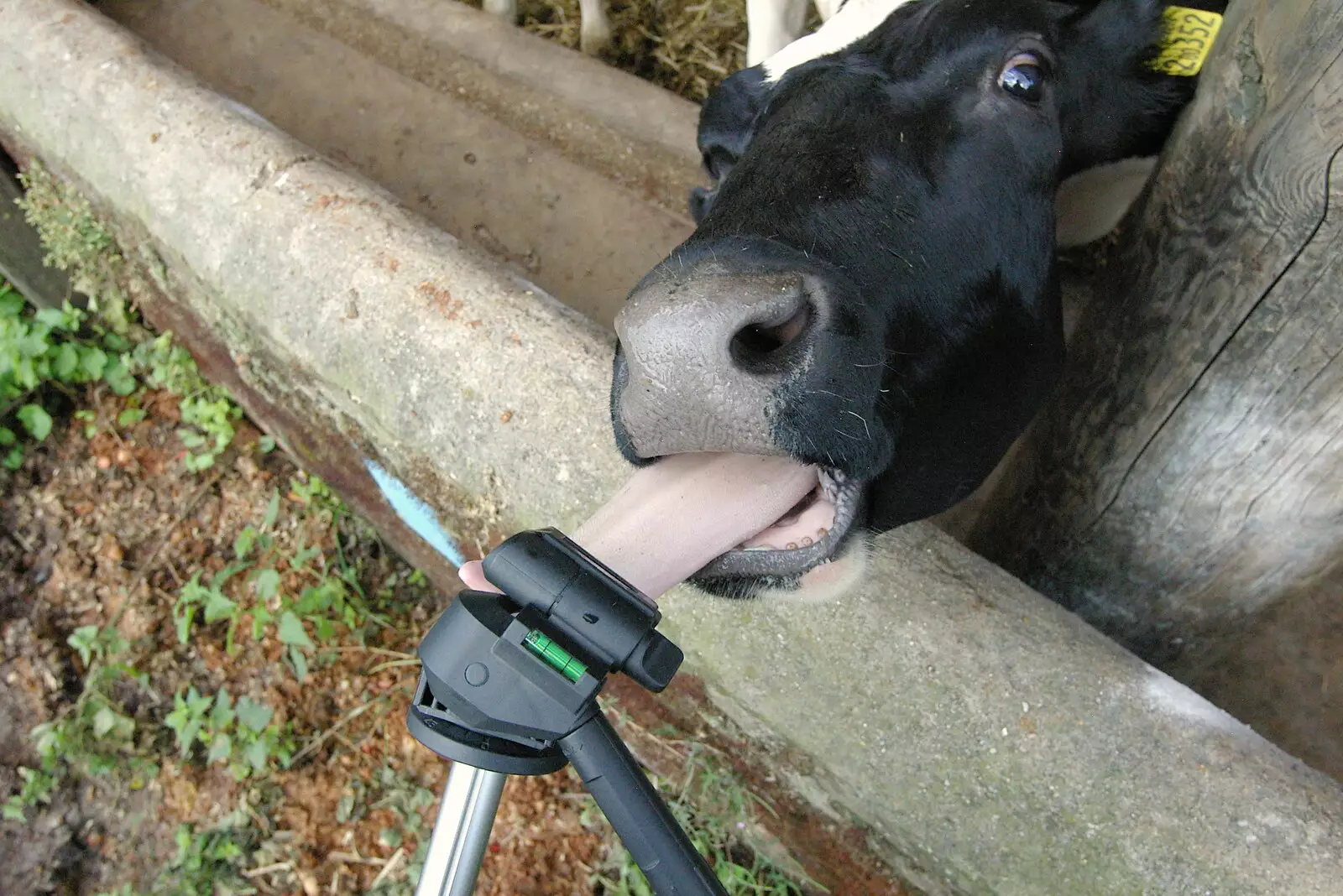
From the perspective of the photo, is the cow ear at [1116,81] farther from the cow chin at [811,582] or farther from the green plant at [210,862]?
the green plant at [210,862]

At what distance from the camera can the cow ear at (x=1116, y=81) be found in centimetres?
157

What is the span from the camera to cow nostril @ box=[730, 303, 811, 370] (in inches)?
39.8

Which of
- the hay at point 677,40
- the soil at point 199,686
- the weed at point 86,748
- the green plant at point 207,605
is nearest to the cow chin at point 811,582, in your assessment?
the soil at point 199,686

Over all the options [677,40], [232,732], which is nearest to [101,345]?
[232,732]

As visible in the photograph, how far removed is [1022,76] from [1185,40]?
1.21 feet

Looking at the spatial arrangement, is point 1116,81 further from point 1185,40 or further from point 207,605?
point 207,605

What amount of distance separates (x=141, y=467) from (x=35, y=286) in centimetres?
85

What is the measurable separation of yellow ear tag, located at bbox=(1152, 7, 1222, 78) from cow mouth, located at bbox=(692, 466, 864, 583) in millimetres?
994

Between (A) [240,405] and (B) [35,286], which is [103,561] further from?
(B) [35,286]

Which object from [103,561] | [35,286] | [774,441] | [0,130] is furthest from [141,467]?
[774,441]

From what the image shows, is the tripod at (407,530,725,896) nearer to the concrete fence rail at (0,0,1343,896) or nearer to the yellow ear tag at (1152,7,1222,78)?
the concrete fence rail at (0,0,1343,896)

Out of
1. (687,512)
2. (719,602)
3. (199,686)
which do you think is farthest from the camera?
(199,686)

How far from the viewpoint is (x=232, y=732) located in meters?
2.53

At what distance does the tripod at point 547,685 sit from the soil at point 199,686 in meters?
1.68
